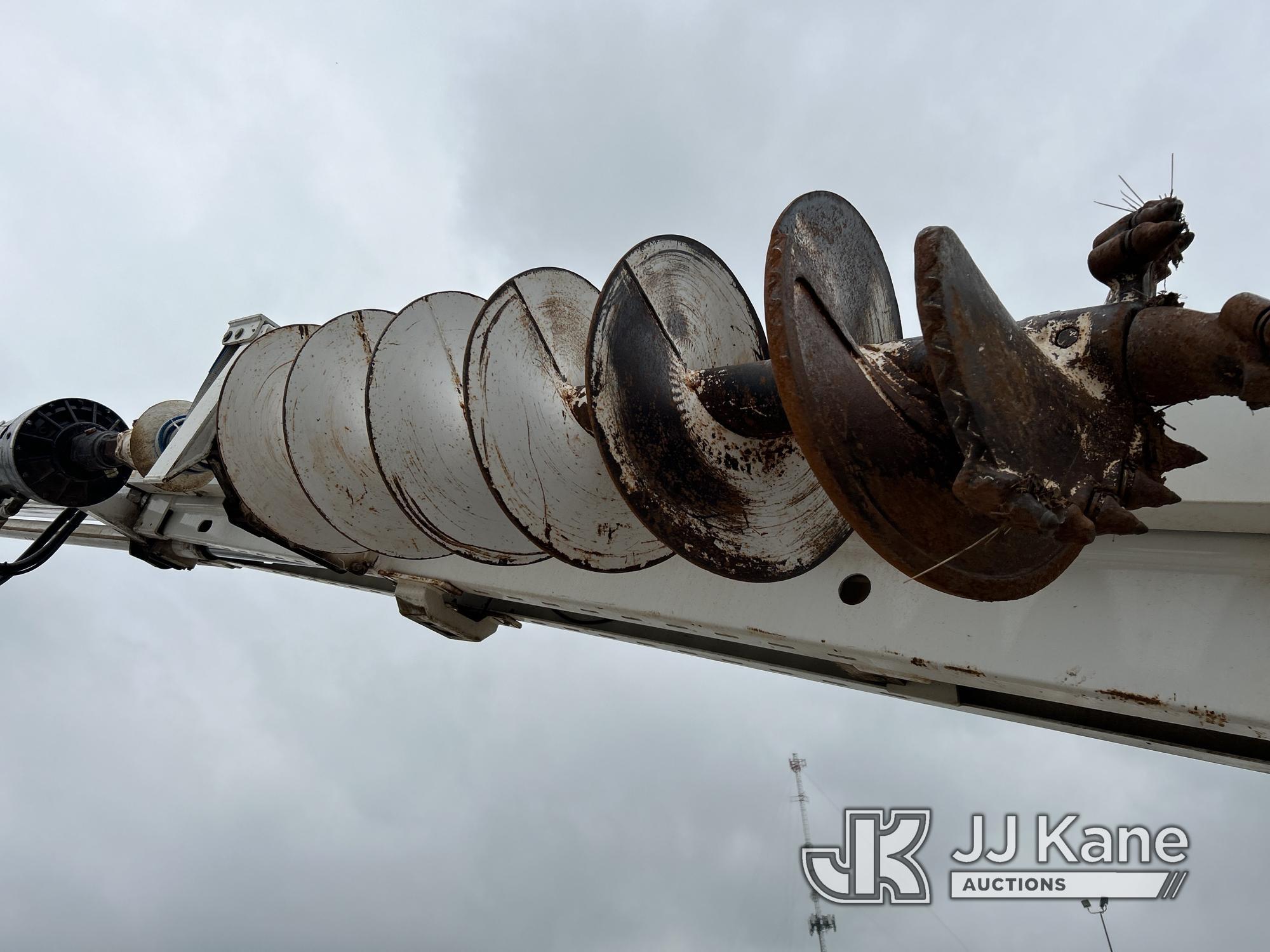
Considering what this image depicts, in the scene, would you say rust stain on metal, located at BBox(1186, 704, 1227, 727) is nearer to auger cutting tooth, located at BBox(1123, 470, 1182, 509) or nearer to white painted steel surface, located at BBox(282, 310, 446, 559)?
auger cutting tooth, located at BBox(1123, 470, 1182, 509)

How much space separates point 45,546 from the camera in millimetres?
3719

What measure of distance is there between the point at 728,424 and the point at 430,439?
86 cm

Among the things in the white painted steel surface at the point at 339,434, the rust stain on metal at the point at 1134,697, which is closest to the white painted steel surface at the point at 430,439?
the white painted steel surface at the point at 339,434

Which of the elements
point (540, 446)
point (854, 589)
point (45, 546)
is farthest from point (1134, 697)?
point (45, 546)

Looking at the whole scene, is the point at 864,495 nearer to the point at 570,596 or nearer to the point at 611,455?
the point at 611,455

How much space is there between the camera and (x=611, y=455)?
1.49 metres

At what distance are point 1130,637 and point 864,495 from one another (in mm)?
Answer: 729

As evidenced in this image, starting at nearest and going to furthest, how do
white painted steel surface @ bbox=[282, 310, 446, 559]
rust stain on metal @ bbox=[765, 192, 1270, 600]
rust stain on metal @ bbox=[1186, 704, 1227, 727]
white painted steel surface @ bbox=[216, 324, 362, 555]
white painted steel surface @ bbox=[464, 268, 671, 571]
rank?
rust stain on metal @ bbox=[765, 192, 1270, 600] → rust stain on metal @ bbox=[1186, 704, 1227, 727] → white painted steel surface @ bbox=[464, 268, 671, 571] → white painted steel surface @ bbox=[282, 310, 446, 559] → white painted steel surface @ bbox=[216, 324, 362, 555]

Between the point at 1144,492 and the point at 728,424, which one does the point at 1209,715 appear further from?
the point at 728,424

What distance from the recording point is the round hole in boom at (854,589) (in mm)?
1814

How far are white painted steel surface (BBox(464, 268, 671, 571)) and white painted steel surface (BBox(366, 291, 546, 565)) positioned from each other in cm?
27

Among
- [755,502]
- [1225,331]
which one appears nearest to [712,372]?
[755,502]

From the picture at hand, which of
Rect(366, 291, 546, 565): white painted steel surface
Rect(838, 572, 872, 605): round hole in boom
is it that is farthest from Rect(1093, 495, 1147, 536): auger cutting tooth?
Rect(366, 291, 546, 565): white painted steel surface

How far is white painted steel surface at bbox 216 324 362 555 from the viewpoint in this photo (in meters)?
2.54
